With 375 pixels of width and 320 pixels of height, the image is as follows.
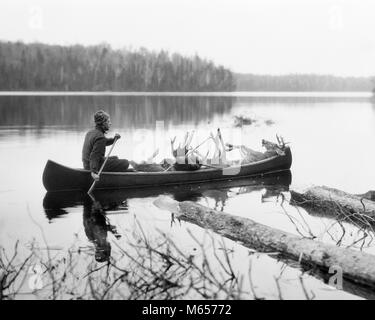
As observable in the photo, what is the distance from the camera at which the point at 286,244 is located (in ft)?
22.6

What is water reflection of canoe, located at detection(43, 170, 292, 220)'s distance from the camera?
10.5 meters

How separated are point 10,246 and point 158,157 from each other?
11.2 m

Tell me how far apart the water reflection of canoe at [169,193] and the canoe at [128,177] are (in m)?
0.13

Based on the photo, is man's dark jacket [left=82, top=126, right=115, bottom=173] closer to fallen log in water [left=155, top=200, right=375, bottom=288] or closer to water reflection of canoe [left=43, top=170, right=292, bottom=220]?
water reflection of canoe [left=43, top=170, right=292, bottom=220]

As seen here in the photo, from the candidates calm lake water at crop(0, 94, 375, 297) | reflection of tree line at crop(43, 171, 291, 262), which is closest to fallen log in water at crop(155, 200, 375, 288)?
calm lake water at crop(0, 94, 375, 297)

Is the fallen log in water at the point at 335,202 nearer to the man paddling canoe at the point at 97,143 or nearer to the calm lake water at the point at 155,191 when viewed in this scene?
the calm lake water at the point at 155,191

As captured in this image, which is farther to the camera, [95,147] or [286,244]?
[95,147]

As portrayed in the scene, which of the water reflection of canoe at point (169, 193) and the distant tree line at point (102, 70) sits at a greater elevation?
the distant tree line at point (102, 70)

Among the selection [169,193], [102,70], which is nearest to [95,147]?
[169,193]

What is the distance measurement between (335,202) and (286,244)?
2.39 meters

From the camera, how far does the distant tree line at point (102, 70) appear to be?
306 ft

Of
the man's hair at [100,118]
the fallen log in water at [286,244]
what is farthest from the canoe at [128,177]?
the fallen log in water at [286,244]

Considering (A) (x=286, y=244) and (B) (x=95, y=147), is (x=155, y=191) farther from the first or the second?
(A) (x=286, y=244)
